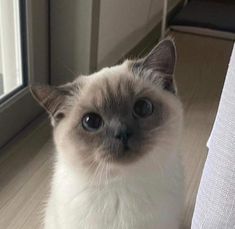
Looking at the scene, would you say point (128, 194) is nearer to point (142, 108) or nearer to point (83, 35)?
point (142, 108)

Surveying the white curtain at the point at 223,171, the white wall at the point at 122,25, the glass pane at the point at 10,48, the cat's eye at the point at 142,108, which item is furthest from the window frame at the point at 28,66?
the white curtain at the point at 223,171

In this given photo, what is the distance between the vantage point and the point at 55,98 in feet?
2.79

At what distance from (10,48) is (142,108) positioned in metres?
0.82

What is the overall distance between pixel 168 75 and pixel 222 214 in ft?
1.14

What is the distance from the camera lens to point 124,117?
2.53 ft

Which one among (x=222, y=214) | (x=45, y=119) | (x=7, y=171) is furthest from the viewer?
(x=45, y=119)

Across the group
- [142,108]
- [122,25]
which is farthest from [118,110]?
[122,25]

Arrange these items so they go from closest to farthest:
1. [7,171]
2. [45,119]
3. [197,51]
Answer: [7,171] → [45,119] → [197,51]

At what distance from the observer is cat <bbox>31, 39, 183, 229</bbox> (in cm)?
78

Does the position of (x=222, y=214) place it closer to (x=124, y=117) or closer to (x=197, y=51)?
(x=124, y=117)

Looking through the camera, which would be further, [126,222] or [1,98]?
[1,98]

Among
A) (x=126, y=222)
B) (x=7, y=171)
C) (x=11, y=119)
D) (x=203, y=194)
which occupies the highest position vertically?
(x=203, y=194)

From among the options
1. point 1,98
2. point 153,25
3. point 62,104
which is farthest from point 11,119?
point 153,25

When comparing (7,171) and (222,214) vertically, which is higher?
(222,214)
